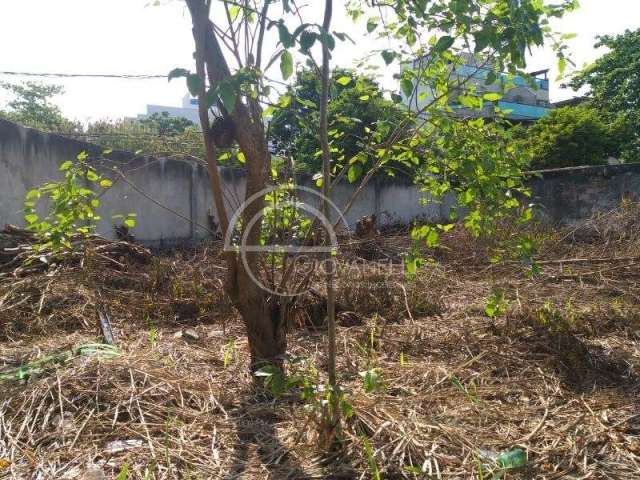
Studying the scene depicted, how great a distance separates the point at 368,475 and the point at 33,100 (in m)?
24.5

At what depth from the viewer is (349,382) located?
296cm

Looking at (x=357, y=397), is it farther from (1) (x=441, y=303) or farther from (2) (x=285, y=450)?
(1) (x=441, y=303)

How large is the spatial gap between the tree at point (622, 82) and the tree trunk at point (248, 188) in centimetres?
1662

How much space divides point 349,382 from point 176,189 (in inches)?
254

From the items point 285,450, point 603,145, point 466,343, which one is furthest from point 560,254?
point 603,145

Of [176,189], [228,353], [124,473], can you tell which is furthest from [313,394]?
[176,189]

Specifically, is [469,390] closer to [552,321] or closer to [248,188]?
[552,321]

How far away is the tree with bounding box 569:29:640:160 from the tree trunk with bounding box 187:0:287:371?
16.6 metres

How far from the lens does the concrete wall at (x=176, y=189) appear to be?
6473 mm

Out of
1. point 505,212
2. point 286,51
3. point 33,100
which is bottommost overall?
point 505,212

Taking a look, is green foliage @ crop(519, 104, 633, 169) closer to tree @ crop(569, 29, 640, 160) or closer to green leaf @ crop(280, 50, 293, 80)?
tree @ crop(569, 29, 640, 160)

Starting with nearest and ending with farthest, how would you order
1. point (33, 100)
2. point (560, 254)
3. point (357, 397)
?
point (357, 397), point (560, 254), point (33, 100)

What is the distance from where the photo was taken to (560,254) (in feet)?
20.7

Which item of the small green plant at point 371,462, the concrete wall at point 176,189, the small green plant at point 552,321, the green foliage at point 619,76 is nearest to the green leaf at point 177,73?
the small green plant at point 371,462
